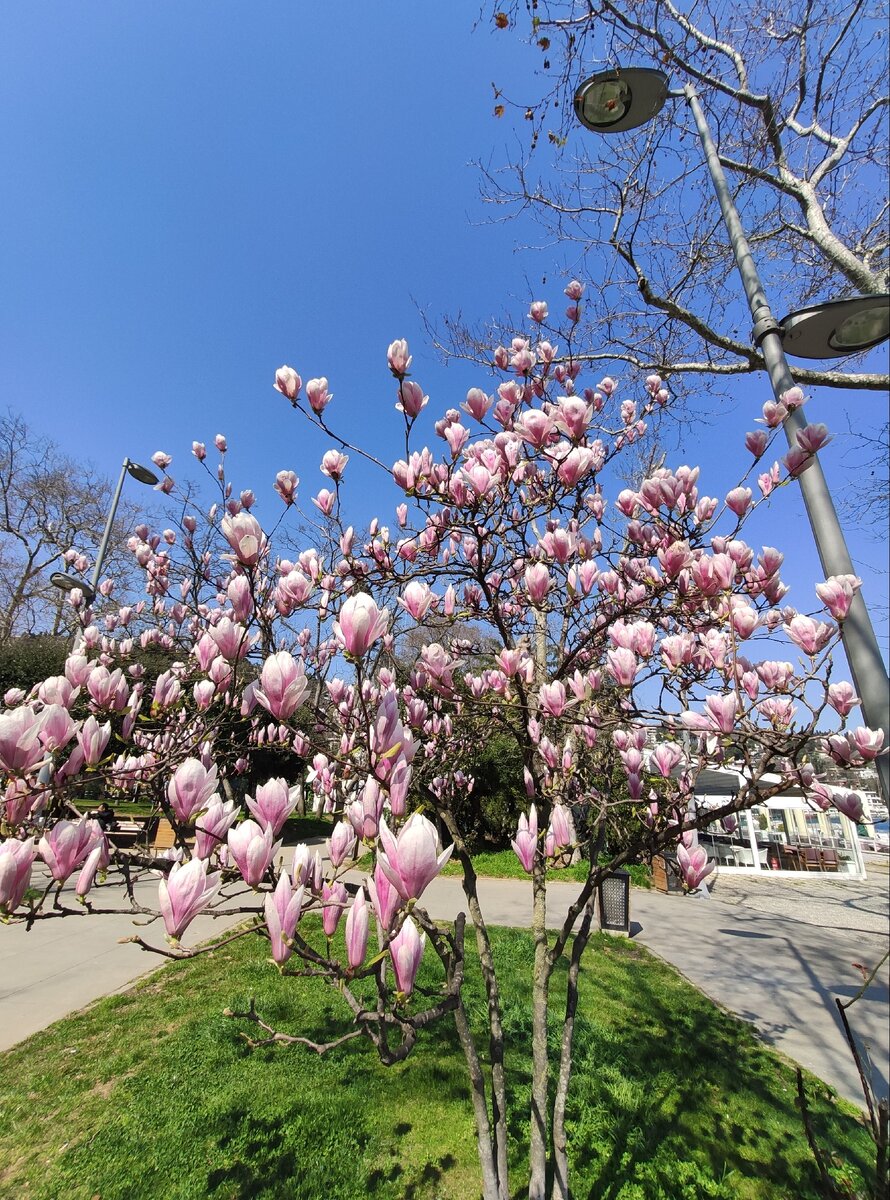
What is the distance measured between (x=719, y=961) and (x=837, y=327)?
6557mm

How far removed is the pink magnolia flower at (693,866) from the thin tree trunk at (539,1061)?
50cm

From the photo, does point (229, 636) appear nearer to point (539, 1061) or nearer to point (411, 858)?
point (411, 858)

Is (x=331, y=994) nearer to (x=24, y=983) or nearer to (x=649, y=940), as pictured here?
(x=24, y=983)

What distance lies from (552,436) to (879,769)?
5.35ft

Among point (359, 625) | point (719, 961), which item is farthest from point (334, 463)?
point (719, 961)

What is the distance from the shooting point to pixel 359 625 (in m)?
1.26

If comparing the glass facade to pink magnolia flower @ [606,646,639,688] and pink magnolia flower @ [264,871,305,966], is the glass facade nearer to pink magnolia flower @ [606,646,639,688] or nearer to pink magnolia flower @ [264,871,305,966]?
pink magnolia flower @ [606,646,639,688]

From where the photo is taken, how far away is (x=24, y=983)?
4.45m

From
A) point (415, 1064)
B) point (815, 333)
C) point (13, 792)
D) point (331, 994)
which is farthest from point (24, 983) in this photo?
point (815, 333)

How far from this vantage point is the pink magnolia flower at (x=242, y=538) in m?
1.49

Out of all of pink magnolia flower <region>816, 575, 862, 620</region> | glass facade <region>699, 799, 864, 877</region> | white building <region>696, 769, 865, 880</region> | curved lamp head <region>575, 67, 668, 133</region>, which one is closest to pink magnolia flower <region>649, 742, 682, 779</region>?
pink magnolia flower <region>816, 575, 862, 620</region>

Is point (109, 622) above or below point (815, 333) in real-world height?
below

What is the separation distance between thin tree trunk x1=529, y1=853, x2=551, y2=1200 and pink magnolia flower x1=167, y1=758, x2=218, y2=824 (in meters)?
1.34

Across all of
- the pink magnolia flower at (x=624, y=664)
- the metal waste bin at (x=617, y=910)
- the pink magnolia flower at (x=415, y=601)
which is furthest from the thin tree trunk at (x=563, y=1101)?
the metal waste bin at (x=617, y=910)
